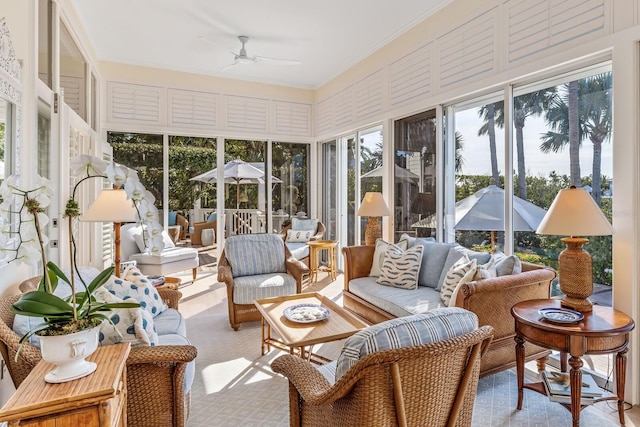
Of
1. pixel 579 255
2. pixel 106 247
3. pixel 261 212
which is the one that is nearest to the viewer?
pixel 579 255

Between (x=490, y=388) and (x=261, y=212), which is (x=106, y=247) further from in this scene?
(x=490, y=388)

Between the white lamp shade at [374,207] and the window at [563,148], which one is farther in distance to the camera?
the white lamp shade at [374,207]

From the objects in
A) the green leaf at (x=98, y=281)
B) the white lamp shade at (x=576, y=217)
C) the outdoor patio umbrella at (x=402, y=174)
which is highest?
the outdoor patio umbrella at (x=402, y=174)

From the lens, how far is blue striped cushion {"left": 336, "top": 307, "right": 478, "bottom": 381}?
1152 millimetres

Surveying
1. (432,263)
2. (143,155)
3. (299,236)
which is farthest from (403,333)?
(143,155)

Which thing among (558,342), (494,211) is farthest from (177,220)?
(558,342)

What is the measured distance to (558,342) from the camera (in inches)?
75.7

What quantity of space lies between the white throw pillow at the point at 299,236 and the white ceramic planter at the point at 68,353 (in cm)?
472

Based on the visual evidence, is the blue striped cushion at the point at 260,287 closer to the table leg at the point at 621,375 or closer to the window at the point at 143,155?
the table leg at the point at 621,375

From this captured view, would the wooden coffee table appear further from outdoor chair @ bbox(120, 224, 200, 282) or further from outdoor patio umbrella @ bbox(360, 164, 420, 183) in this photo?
outdoor chair @ bbox(120, 224, 200, 282)

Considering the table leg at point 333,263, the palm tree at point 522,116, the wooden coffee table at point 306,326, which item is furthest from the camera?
the table leg at point 333,263

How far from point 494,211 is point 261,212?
408 cm

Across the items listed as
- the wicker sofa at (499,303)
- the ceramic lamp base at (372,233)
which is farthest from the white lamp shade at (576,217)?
the ceramic lamp base at (372,233)

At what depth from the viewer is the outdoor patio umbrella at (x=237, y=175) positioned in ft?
19.9
